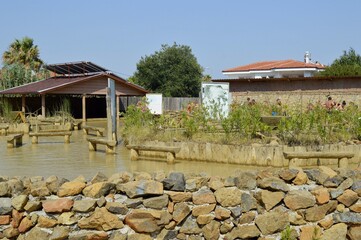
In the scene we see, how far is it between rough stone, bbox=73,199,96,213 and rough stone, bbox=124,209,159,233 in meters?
0.46

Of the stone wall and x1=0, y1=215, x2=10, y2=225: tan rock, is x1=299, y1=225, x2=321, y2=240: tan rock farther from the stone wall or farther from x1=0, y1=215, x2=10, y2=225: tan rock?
the stone wall

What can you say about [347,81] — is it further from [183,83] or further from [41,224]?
[41,224]

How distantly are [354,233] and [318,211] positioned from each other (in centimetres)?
55

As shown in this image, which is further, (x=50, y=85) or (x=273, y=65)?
(x=273, y=65)

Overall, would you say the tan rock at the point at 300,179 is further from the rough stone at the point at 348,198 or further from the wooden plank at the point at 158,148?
the wooden plank at the point at 158,148

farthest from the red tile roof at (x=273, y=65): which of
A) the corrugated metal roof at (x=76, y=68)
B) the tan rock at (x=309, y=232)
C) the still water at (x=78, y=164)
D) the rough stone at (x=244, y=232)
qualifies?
the rough stone at (x=244, y=232)

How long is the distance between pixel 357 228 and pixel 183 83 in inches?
1451

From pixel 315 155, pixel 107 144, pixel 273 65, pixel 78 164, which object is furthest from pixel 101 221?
pixel 273 65

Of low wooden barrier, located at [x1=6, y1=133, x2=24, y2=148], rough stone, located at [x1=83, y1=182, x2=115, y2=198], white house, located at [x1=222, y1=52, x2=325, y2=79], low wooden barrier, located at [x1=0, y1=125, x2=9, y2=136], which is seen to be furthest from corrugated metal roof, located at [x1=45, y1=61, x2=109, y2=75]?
rough stone, located at [x1=83, y1=182, x2=115, y2=198]

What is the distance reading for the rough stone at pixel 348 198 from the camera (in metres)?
6.55

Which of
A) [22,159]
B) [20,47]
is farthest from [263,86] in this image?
[20,47]

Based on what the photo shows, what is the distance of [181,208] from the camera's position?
6.33 metres

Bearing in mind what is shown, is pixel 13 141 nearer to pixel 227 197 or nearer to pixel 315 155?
pixel 315 155

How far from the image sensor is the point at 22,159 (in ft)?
40.9
